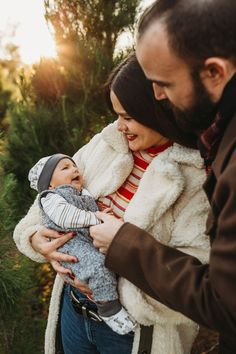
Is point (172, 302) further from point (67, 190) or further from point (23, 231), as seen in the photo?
point (23, 231)

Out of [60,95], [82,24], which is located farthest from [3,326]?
[82,24]

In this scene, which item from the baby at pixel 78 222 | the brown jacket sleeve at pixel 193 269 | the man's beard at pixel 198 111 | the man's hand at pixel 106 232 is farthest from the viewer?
the baby at pixel 78 222

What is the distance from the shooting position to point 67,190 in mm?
1898

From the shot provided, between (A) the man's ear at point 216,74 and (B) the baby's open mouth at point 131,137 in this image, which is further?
(B) the baby's open mouth at point 131,137

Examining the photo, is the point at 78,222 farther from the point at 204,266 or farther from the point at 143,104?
the point at 204,266

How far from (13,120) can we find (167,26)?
100 inches

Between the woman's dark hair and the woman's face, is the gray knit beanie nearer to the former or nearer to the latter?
the woman's face

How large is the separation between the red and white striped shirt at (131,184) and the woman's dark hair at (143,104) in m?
0.18

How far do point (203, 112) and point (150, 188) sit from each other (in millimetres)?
544

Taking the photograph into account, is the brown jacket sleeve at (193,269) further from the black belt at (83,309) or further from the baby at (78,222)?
the black belt at (83,309)

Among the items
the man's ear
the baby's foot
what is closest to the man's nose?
the man's ear

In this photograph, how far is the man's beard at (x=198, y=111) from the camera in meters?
1.14

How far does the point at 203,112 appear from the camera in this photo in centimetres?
119

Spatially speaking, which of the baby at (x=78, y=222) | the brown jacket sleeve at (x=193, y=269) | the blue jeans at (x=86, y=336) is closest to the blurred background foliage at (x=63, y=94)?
the blue jeans at (x=86, y=336)
